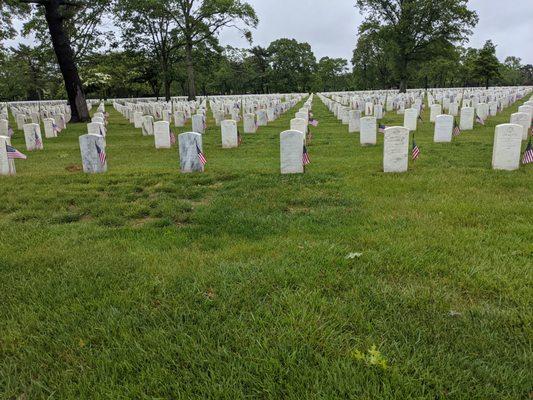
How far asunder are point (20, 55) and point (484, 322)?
61609mm

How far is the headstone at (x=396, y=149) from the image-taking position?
24.4 feet

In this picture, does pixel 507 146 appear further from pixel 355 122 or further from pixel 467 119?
pixel 355 122

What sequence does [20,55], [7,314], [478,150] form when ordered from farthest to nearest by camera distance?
[20,55] < [478,150] < [7,314]

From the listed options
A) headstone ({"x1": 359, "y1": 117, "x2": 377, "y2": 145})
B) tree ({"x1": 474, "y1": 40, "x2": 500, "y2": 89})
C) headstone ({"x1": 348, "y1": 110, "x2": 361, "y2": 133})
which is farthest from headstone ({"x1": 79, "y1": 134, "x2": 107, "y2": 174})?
tree ({"x1": 474, "y1": 40, "x2": 500, "y2": 89})

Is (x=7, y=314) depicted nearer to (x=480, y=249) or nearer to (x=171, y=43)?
(x=480, y=249)

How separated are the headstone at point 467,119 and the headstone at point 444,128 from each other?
10.8ft

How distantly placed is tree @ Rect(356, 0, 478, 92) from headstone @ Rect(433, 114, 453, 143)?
31.7 metres

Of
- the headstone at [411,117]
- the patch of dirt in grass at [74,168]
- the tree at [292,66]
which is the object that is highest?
the tree at [292,66]

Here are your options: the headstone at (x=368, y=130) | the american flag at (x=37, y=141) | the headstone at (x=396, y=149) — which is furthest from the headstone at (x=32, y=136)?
the headstone at (x=396, y=149)

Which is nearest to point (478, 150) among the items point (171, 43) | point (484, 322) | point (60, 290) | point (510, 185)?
point (510, 185)

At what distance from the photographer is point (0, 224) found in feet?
17.5

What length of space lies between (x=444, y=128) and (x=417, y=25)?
109ft

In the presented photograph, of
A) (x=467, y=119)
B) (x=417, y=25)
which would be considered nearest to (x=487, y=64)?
(x=417, y=25)

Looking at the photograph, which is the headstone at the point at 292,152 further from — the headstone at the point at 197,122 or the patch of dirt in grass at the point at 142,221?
the headstone at the point at 197,122
